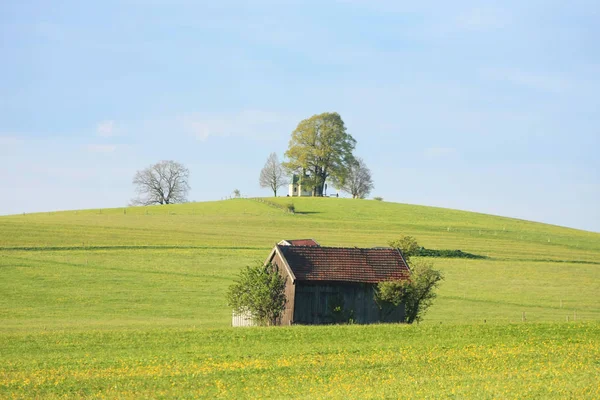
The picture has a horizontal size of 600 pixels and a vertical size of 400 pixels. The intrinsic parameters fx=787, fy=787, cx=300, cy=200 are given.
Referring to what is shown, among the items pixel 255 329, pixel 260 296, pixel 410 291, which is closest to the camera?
pixel 255 329

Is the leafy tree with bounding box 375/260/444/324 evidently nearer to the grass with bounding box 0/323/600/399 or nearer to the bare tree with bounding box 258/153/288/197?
the grass with bounding box 0/323/600/399

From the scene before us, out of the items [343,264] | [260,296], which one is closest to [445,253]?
[343,264]

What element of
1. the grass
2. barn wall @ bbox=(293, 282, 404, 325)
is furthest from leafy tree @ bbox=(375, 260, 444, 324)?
the grass

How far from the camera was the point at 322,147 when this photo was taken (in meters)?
112

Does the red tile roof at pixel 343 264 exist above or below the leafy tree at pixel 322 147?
below

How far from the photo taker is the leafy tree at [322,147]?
367 ft

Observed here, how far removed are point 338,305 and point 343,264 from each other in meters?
2.17

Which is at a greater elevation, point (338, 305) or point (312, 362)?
point (338, 305)

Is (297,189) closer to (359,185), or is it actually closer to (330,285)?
(359,185)

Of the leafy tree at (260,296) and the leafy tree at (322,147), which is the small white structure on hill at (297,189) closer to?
the leafy tree at (322,147)

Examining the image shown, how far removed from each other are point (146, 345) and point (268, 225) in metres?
59.7

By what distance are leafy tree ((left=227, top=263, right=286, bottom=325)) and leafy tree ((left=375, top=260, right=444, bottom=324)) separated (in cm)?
483

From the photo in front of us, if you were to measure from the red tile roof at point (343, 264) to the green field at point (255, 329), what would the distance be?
3679mm

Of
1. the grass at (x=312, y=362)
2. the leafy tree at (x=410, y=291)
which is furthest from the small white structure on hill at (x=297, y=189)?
the grass at (x=312, y=362)
